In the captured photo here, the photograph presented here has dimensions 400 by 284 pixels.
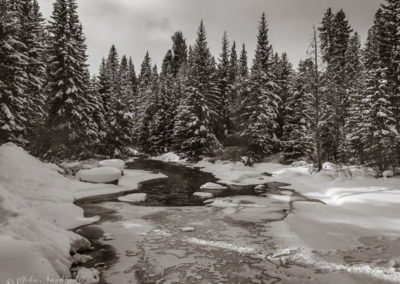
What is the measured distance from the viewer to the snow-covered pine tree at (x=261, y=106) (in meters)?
33.5

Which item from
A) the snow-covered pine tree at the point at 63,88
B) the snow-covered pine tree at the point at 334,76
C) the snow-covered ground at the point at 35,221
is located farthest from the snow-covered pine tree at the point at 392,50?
the snow-covered pine tree at the point at 63,88

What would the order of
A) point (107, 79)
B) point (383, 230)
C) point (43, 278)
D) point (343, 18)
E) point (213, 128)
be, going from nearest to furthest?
point (43, 278)
point (383, 230)
point (107, 79)
point (213, 128)
point (343, 18)

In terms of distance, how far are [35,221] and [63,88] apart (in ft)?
68.2

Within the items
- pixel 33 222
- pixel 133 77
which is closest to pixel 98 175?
pixel 33 222

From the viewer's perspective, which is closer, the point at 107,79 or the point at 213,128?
the point at 107,79

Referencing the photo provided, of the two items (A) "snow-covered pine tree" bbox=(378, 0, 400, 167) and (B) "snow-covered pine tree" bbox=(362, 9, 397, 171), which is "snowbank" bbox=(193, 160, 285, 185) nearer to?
(B) "snow-covered pine tree" bbox=(362, 9, 397, 171)

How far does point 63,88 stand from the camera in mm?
26281

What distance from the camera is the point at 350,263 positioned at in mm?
7961

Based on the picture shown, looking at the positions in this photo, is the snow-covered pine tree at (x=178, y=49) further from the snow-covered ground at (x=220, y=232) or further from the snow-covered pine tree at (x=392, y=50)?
the snow-covered ground at (x=220, y=232)

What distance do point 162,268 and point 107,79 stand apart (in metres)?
33.7

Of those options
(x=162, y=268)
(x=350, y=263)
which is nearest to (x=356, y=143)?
(x=350, y=263)

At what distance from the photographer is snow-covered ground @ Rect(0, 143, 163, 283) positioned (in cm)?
563

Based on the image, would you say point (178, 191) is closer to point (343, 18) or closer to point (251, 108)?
point (251, 108)

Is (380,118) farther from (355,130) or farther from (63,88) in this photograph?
(63,88)
